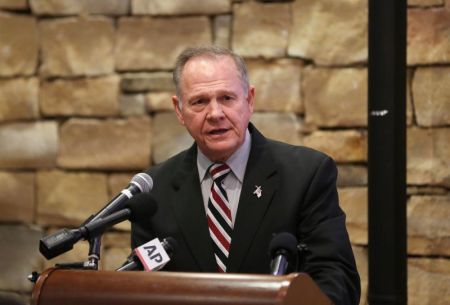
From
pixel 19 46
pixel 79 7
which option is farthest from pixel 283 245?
pixel 19 46

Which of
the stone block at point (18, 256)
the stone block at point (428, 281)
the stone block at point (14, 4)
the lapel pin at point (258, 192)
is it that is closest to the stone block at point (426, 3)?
the stone block at point (428, 281)

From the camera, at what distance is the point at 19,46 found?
13.1 ft

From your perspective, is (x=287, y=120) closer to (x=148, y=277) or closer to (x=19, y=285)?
(x=19, y=285)

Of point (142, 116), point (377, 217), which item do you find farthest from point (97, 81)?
point (377, 217)

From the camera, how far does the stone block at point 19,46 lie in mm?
3982

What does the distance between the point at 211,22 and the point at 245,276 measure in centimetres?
215

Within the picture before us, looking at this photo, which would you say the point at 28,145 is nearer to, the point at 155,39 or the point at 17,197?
the point at 17,197

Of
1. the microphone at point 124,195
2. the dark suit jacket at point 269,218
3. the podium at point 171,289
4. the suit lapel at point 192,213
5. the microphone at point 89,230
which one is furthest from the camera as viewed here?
the suit lapel at point 192,213

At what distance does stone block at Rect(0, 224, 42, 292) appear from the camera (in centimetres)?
398

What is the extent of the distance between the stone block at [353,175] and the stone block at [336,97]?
0.57ft

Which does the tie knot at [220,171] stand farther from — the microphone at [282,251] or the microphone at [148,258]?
the microphone at [282,251]

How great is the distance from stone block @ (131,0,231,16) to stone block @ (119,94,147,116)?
0.38 metres

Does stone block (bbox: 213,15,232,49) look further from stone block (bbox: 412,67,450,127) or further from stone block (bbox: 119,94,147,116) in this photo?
stone block (bbox: 412,67,450,127)

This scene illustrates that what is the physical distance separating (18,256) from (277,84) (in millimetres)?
1475
